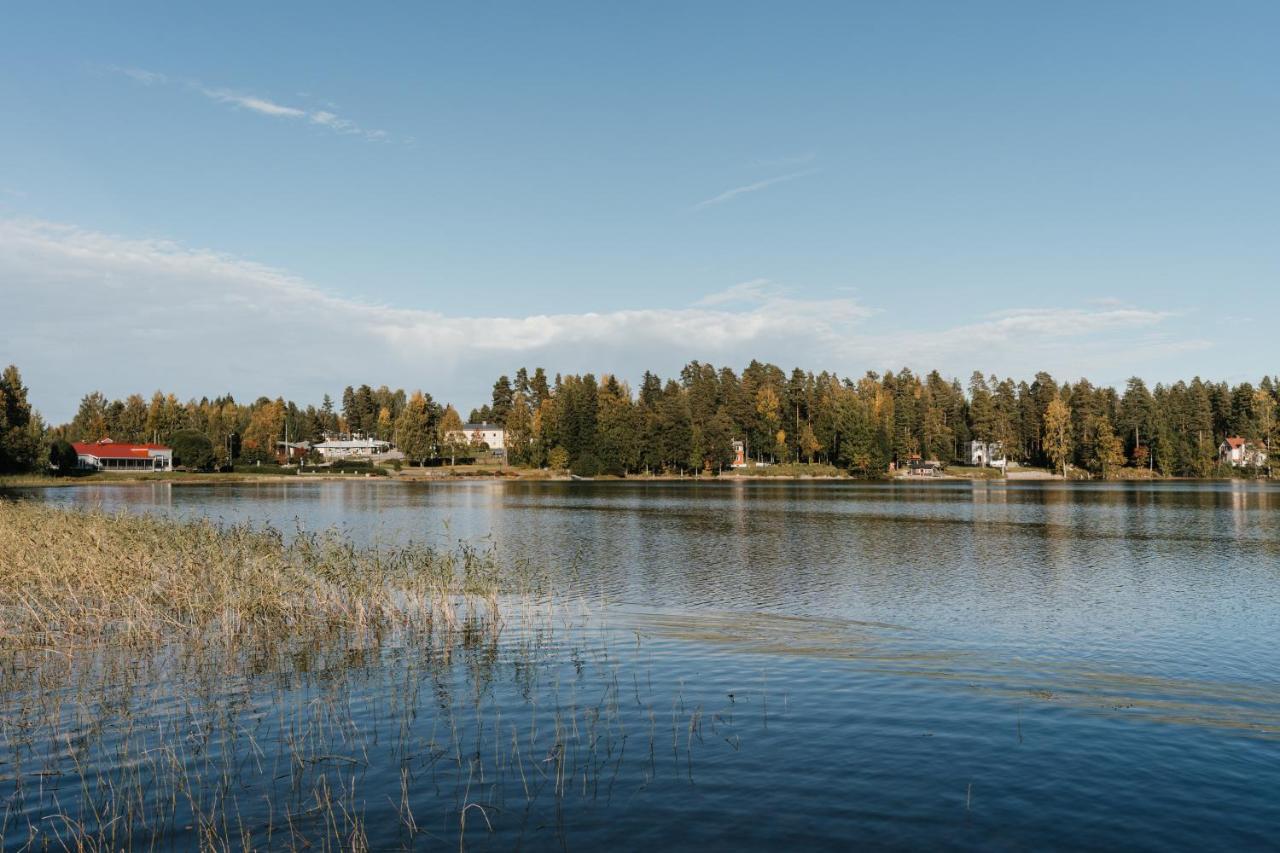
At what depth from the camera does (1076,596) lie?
32531 mm

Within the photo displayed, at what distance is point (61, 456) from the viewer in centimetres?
14375

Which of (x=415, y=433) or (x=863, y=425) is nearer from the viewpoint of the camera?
(x=863, y=425)

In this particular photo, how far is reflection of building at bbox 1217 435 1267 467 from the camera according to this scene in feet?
574

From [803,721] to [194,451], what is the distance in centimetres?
17691

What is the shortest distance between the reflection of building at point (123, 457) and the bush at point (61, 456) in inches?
452

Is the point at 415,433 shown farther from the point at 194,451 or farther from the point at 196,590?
the point at 196,590

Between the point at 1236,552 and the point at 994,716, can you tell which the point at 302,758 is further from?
the point at 1236,552

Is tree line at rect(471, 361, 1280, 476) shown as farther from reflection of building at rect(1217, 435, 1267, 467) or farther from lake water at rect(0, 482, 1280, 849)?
lake water at rect(0, 482, 1280, 849)

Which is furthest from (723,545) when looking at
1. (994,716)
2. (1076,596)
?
(994,716)

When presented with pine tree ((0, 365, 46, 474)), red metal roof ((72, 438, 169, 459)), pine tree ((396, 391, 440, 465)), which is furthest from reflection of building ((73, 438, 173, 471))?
pine tree ((396, 391, 440, 465))

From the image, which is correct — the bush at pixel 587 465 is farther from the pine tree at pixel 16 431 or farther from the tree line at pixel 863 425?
the pine tree at pixel 16 431

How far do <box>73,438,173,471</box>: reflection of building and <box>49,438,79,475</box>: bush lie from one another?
11474 mm

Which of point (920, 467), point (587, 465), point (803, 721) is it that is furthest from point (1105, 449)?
point (803, 721)

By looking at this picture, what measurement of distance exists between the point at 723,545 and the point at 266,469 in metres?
157
